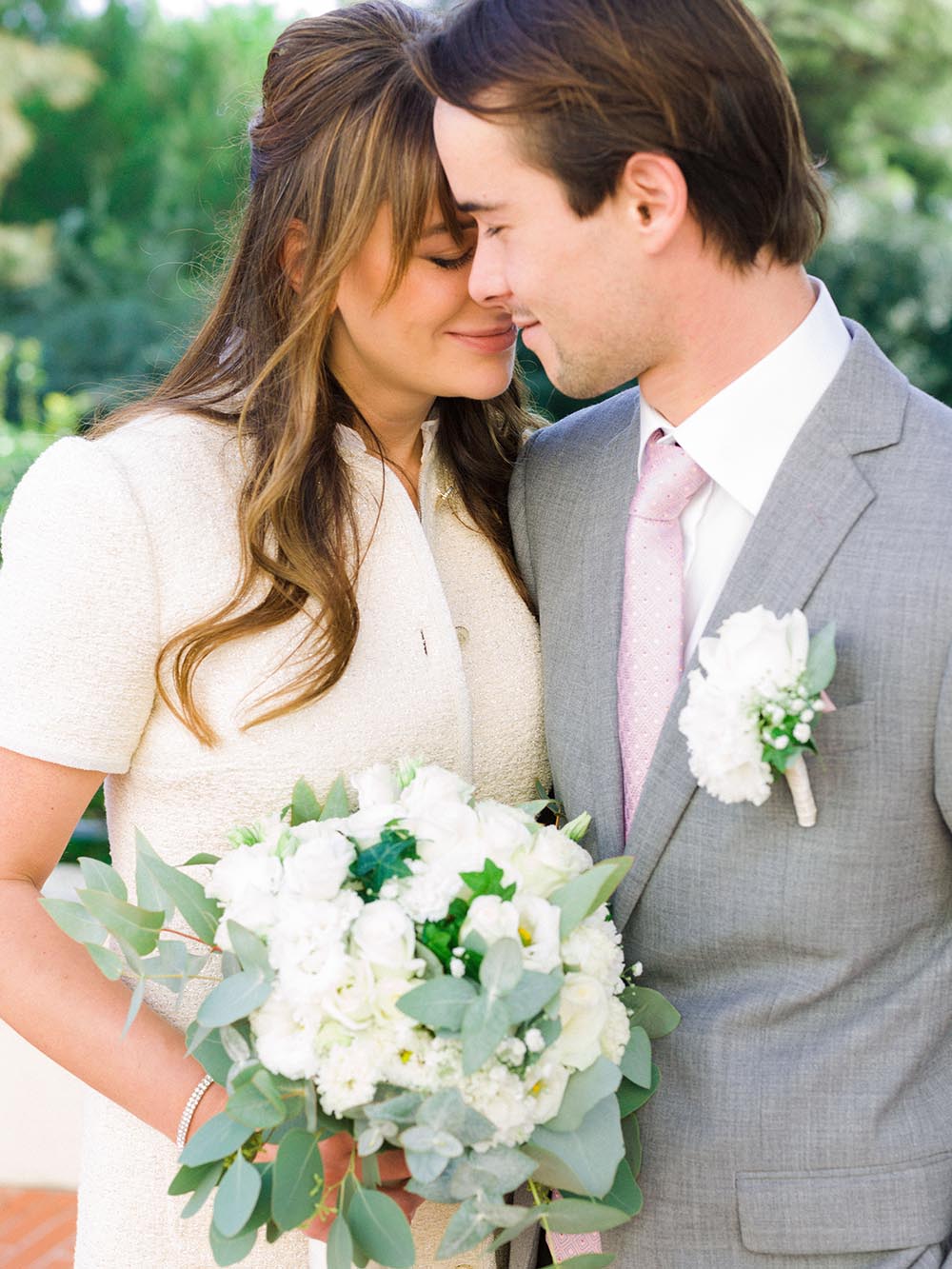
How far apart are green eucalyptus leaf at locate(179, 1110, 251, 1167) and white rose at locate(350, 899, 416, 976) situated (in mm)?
289

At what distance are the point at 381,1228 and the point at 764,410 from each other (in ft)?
4.25

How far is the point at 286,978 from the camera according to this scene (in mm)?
1775

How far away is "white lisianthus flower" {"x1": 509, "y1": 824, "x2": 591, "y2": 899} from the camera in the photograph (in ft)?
6.23

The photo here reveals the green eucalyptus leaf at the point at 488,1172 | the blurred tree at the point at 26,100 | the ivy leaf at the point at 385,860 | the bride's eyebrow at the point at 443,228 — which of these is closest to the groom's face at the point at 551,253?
the bride's eyebrow at the point at 443,228

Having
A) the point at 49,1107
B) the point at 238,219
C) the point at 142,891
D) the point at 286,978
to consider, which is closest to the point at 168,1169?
the point at 142,891

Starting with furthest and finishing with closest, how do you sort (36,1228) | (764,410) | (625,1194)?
(36,1228), (764,410), (625,1194)

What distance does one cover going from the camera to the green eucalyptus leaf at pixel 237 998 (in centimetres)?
179

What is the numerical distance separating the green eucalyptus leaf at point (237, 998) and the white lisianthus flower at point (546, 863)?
1.15 feet

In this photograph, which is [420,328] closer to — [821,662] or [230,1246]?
[821,662]

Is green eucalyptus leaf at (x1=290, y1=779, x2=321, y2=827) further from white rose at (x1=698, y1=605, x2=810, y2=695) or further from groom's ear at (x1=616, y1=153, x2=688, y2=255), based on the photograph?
groom's ear at (x1=616, y1=153, x2=688, y2=255)

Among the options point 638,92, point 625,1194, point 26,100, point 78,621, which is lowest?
point 26,100

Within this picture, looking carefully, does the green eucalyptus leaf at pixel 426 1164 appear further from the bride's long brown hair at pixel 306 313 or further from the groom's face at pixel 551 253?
the groom's face at pixel 551 253

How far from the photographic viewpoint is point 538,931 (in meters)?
1.82

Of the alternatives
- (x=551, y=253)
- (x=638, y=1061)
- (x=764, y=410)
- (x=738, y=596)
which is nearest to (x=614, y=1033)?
(x=638, y=1061)
